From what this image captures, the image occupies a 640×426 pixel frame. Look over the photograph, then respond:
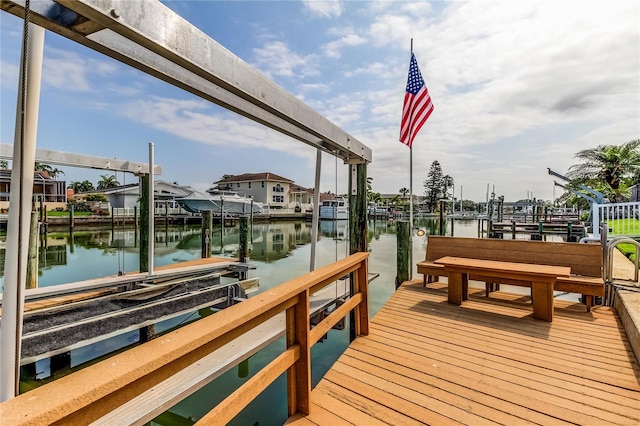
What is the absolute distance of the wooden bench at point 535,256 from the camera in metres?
3.83

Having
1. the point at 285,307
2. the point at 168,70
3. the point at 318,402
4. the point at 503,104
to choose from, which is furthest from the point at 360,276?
the point at 503,104

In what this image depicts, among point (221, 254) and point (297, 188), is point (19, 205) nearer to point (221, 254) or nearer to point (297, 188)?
point (221, 254)

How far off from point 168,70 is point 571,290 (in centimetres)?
491

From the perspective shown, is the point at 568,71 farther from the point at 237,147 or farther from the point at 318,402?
the point at 237,147

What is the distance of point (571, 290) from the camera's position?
383cm

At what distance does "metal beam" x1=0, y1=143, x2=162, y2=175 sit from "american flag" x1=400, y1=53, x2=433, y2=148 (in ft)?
15.8

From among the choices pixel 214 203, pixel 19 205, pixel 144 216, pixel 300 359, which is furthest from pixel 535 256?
pixel 214 203

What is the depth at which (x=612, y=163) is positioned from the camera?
16.3 meters

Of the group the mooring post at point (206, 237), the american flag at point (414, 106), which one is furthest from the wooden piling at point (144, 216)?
the american flag at point (414, 106)

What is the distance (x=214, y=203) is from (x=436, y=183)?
158 feet

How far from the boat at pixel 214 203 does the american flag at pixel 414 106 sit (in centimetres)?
2302

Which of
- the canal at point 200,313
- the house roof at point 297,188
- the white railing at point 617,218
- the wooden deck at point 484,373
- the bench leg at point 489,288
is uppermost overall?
the house roof at point 297,188

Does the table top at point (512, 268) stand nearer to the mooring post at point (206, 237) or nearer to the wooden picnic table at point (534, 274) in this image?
the wooden picnic table at point (534, 274)

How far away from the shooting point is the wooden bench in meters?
3.83
